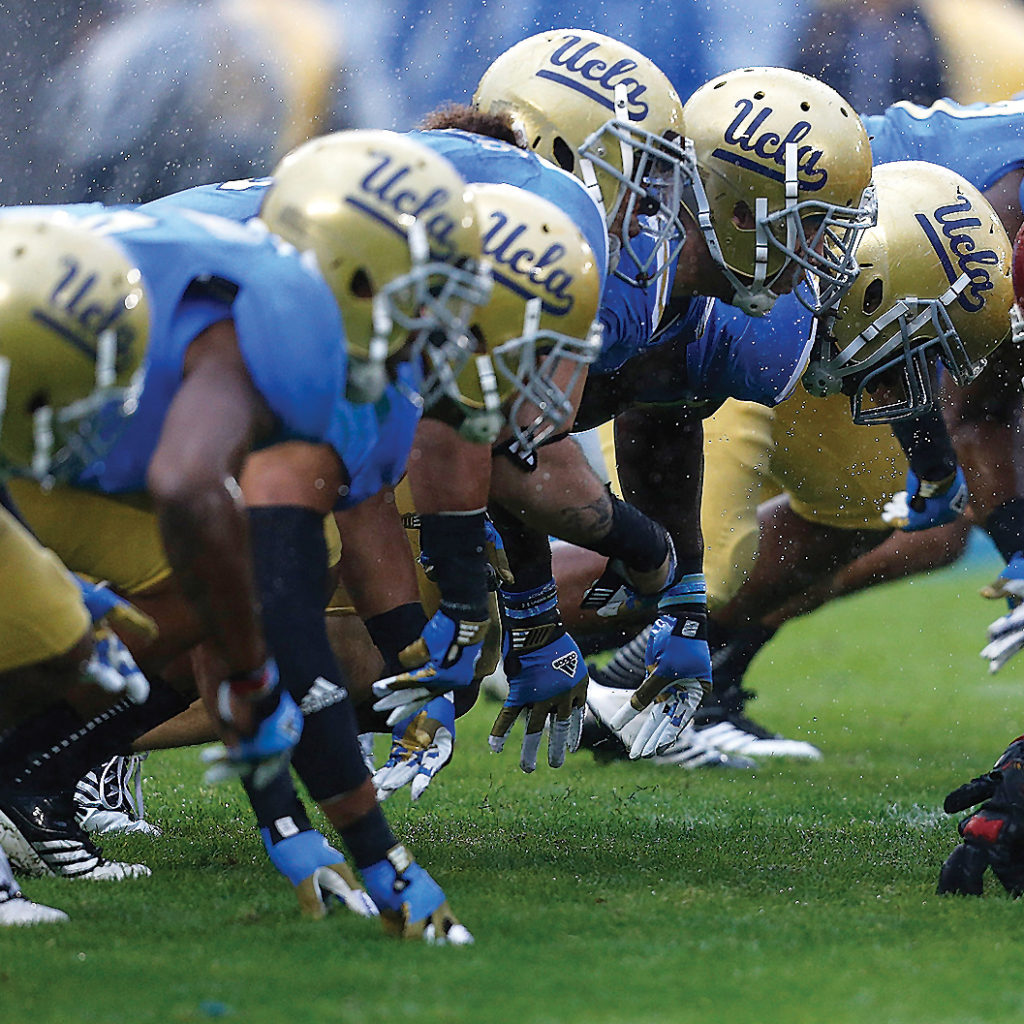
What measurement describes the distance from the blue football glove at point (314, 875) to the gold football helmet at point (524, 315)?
2.62ft

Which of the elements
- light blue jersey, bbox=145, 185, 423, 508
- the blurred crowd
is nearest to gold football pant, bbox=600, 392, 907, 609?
light blue jersey, bbox=145, 185, 423, 508

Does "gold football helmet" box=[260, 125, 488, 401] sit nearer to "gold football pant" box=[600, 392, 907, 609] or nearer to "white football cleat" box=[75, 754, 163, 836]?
"white football cleat" box=[75, 754, 163, 836]

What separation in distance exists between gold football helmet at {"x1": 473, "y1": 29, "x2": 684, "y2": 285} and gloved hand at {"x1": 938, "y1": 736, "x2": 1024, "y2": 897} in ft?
4.36

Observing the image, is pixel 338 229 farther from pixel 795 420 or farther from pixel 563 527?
pixel 795 420

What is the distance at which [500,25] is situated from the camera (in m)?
11.1

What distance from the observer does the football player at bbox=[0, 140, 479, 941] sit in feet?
8.08

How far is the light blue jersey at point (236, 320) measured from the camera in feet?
8.43

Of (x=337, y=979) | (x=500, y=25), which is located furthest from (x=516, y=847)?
(x=500, y=25)

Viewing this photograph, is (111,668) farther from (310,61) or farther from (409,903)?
(310,61)

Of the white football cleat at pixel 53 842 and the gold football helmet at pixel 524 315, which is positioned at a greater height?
the gold football helmet at pixel 524 315

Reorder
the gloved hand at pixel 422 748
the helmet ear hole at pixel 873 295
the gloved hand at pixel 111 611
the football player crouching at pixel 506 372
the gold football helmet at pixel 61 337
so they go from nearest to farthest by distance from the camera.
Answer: the gold football helmet at pixel 61 337 < the gloved hand at pixel 111 611 < the football player crouching at pixel 506 372 < the gloved hand at pixel 422 748 < the helmet ear hole at pixel 873 295

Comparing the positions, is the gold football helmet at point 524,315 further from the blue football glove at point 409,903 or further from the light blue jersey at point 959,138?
the light blue jersey at point 959,138

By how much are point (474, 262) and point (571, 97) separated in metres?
1.27

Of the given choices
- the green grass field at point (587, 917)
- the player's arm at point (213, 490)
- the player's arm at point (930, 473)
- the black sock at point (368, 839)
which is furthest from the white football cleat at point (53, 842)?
the player's arm at point (930, 473)
